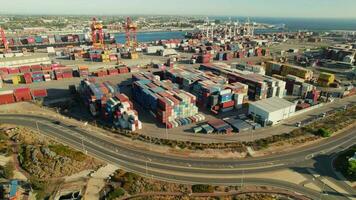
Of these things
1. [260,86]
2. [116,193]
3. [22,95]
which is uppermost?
[260,86]

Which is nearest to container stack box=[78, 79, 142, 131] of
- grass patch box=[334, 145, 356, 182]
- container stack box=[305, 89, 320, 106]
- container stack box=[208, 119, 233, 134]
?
container stack box=[208, 119, 233, 134]

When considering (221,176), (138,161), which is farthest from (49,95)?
(221,176)

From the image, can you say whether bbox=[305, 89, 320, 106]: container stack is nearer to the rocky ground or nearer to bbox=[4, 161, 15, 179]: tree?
the rocky ground

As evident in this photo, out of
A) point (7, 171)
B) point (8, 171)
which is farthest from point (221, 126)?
point (7, 171)

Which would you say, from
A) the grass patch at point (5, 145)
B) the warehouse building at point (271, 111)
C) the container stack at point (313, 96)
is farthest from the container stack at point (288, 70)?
the grass patch at point (5, 145)

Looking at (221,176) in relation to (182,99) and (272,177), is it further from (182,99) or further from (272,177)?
(182,99)

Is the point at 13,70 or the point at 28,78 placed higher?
the point at 13,70

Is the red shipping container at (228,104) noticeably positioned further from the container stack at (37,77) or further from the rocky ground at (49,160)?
the container stack at (37,77)

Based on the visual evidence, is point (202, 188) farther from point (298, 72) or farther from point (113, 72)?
point (113, 72)
